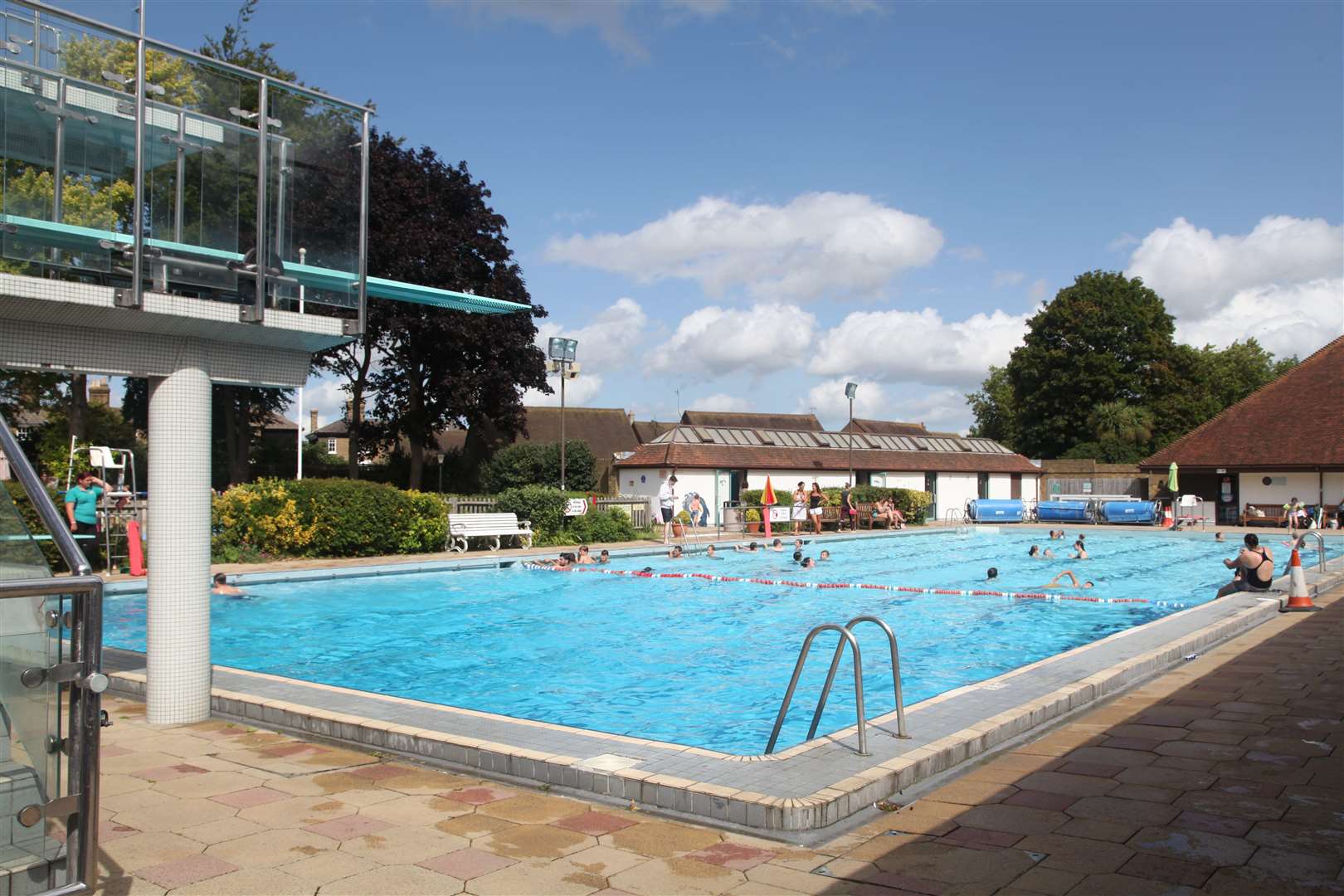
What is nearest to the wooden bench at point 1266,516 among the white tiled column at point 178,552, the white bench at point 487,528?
the white bench at point 487,528

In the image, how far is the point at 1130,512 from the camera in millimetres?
37219

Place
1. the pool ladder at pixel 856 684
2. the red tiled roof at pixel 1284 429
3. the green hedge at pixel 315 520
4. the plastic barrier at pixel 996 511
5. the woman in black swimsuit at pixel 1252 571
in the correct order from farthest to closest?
the plastic barrier at pixel 996 511, the red tiled roof at pixel 1284 429, the green hedge at pixel 315 520, the woman in black swimsuit at pixel 1252 571, the pool ladder at pixel 856 684

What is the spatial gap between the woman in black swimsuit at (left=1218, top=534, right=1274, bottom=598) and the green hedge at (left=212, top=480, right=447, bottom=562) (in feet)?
51.5

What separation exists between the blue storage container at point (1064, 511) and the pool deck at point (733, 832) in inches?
1326

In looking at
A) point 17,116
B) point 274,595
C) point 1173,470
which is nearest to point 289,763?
point 17,116

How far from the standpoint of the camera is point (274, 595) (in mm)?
16516

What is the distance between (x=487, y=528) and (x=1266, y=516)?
2917 cm

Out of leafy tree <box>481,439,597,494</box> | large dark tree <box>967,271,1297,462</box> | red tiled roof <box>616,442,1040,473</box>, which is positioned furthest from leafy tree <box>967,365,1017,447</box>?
leafy tree <box>481,439,597,494</box>

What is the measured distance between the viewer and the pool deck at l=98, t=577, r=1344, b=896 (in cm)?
429

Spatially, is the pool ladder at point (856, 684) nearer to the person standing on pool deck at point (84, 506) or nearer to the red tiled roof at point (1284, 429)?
the person standing on pool deck at point (84, 506)

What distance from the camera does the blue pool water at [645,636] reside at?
406 inches

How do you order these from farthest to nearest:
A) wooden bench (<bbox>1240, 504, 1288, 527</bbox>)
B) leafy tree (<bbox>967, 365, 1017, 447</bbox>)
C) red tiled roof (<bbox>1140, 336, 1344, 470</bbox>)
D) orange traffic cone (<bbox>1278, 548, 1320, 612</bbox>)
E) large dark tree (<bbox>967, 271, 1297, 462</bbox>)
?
leafy tree (<bbox>967, 365, 1017, 447</bbox>) < large dark tree (<bbox>967, 271, 1297, 462</bbox>) < red tiled roof (<bbox>1140, 336, 1344, 470</bbox>) < wooden bench (<bbox>1240, 504, 1288, 527</bbox>) < orange traffic cone (<bbox>1278, 548, 1320, 612</bbox>)

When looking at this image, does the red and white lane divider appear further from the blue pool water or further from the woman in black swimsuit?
the woman in black swimsuit

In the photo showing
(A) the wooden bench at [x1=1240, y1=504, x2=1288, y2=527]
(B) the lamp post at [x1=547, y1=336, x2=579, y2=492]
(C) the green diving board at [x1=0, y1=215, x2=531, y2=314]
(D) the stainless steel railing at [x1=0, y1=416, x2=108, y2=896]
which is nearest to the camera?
(D) the stainless steel railing at [x1=0, y1=416, x2=108, y2=896]
